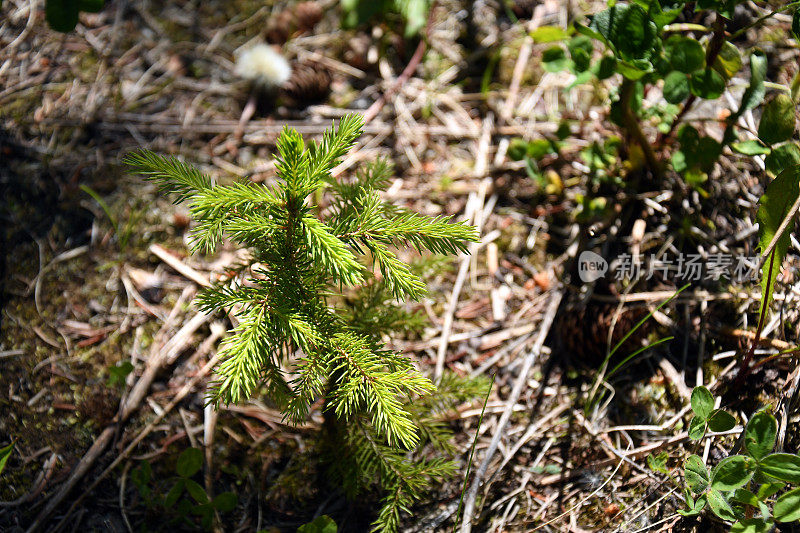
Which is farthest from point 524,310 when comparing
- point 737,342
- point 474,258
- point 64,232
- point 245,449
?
point 64,232

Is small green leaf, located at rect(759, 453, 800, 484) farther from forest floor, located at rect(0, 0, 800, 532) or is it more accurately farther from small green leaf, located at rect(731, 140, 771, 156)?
small green leaf, located at rect(731, 140, 771, 156)

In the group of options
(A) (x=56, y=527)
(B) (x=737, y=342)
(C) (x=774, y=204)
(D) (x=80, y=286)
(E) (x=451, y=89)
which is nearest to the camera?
(C) (x=774, y=204)

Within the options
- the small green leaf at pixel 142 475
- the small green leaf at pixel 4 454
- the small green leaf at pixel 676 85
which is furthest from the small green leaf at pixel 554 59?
the small green leaf at pixel 4 454

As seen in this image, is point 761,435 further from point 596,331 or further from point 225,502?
point 225,502

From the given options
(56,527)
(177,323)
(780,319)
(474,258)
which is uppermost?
(780,319)

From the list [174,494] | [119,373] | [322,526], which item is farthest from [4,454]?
[322,526]

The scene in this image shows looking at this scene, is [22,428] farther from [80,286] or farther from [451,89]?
[451,89]
